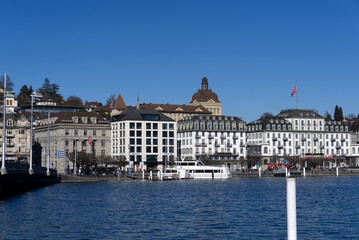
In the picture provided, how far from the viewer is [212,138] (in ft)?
607

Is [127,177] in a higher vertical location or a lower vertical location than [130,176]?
lower

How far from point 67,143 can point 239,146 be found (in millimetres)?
56421

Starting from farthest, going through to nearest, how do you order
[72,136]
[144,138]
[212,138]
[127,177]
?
1. [212,138]
2. [144,138]
3. [72,136]
4. [127,177]

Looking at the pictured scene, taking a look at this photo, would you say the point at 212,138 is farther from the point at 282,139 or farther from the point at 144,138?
the point at 282,139

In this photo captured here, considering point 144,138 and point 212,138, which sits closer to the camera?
point 144,138

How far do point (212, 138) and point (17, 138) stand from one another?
58964 mm

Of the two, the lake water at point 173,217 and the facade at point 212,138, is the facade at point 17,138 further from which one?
the lake water at point 173,217

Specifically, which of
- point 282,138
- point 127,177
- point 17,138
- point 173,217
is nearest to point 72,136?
point 17,138

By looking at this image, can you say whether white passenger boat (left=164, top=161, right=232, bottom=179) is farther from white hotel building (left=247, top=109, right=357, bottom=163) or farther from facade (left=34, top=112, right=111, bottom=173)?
white hotel building (left=247, top=109, right=357, bottom=163)

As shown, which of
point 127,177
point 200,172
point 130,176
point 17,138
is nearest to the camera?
point 127,177

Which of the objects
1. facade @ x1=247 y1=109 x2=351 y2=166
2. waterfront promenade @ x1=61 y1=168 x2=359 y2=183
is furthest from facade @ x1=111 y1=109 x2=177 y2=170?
facade @ x1=247 y1=109 x2=351 y2=166

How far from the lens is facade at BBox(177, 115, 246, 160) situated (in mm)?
183000

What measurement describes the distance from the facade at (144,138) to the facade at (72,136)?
3.91m

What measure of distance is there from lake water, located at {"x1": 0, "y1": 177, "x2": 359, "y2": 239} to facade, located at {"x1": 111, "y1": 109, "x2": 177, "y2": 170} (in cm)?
8574
